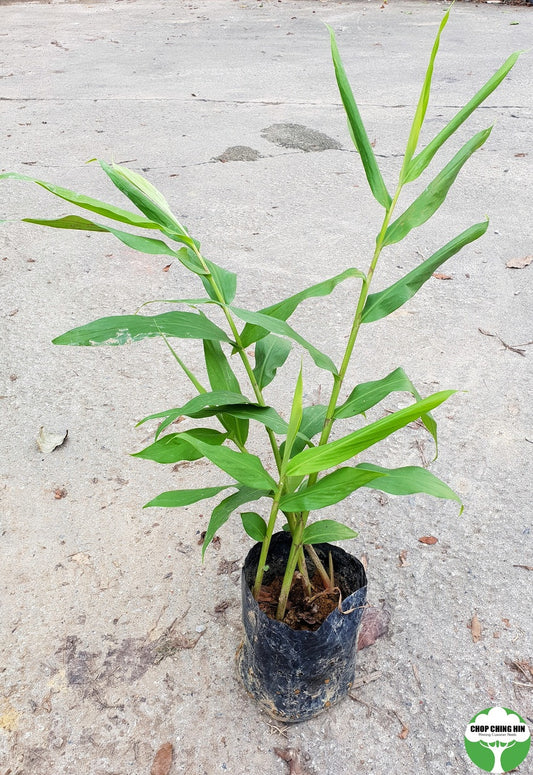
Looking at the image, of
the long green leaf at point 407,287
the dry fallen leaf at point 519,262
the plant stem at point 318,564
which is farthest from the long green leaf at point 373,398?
the dry fallen leaf at point 519,262

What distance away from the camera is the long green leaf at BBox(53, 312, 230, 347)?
1.10 m

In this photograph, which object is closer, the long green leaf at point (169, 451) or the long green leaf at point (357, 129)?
the long green leaf at point (357, 129)

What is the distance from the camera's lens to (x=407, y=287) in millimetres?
1210

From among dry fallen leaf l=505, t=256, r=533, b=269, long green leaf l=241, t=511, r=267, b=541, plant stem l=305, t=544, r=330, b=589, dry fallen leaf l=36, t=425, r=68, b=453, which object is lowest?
dry fallen leaf l=36, t=425, r=68, b=453

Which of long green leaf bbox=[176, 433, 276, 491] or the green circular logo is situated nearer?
long green leaf bbox=[176, 433, 276, 491]

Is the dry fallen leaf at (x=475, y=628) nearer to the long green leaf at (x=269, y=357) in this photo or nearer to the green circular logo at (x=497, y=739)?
the green circular logo at (x=497, y=739)

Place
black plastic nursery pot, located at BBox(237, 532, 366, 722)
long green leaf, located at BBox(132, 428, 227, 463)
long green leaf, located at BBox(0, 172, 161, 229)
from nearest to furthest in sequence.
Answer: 1. long green leaf, located at BBox(0, 172, 161, 229)
2. long green leaf, located at BBox(132, 428, 227, 463)
3. black plastic nursery pot, located at BBox(237, 532, 366, 722)

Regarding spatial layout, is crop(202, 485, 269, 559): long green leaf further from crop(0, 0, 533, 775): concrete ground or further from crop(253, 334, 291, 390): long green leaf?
crop(0, 0, 533, 775): concrete ground

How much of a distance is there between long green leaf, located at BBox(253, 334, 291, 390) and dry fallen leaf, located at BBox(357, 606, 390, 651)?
684 mm

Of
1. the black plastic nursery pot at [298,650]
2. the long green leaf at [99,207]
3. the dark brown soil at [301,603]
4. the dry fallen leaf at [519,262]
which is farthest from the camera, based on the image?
the dry fallen leaf at [519,262]

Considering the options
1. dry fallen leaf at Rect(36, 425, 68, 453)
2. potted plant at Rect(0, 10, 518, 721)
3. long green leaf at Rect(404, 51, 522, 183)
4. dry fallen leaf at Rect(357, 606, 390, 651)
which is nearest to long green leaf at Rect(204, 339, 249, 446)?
potted plant at Rect(0, 10, 518, 721)

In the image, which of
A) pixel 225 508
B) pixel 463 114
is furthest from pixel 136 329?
pixel 463 114

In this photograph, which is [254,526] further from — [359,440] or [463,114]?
[463,114]

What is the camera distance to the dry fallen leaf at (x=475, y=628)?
166 centimetres
